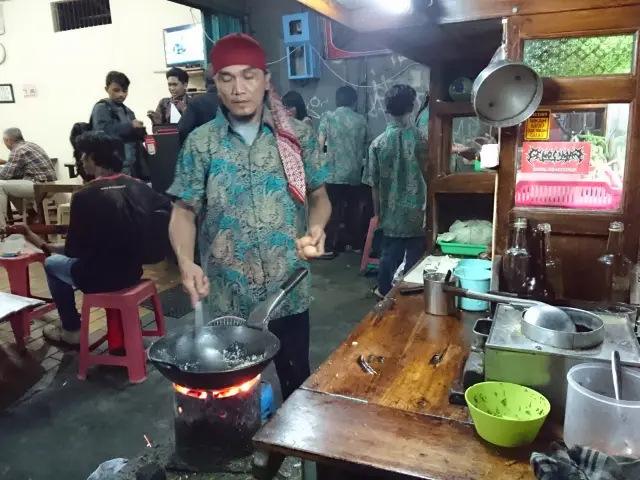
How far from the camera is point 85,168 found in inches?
129

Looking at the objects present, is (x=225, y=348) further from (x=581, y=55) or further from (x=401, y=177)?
(x=401, y=177)

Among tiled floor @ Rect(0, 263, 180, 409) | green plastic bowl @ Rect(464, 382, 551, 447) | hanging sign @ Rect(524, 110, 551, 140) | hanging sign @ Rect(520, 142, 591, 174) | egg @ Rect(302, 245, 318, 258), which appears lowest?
tiled floor @ Rect(0, 263, 180, 409)

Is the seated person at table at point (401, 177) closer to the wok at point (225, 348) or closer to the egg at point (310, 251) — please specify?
the egg at point (310, 251)

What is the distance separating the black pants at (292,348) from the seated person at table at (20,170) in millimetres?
5880

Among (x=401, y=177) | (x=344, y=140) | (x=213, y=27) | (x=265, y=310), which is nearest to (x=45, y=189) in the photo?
(x=213, y=27)

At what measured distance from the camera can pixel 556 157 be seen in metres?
1.79

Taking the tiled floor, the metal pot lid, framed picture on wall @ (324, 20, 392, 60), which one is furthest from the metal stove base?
framed picture on wall @ (324, 20, 392, 60)

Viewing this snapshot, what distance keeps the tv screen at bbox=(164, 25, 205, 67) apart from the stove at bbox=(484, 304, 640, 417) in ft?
21.3

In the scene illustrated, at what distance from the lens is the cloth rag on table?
916mm

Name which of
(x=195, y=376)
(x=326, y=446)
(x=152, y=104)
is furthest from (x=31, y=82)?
(x=326, y=446)

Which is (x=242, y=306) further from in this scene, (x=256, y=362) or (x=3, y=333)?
(x=3, y=333)

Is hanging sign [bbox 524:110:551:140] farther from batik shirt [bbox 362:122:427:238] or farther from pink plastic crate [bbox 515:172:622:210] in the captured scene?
batik shirt [bbox 362:122:427:238]

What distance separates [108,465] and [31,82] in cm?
886

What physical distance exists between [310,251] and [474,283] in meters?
0.63
